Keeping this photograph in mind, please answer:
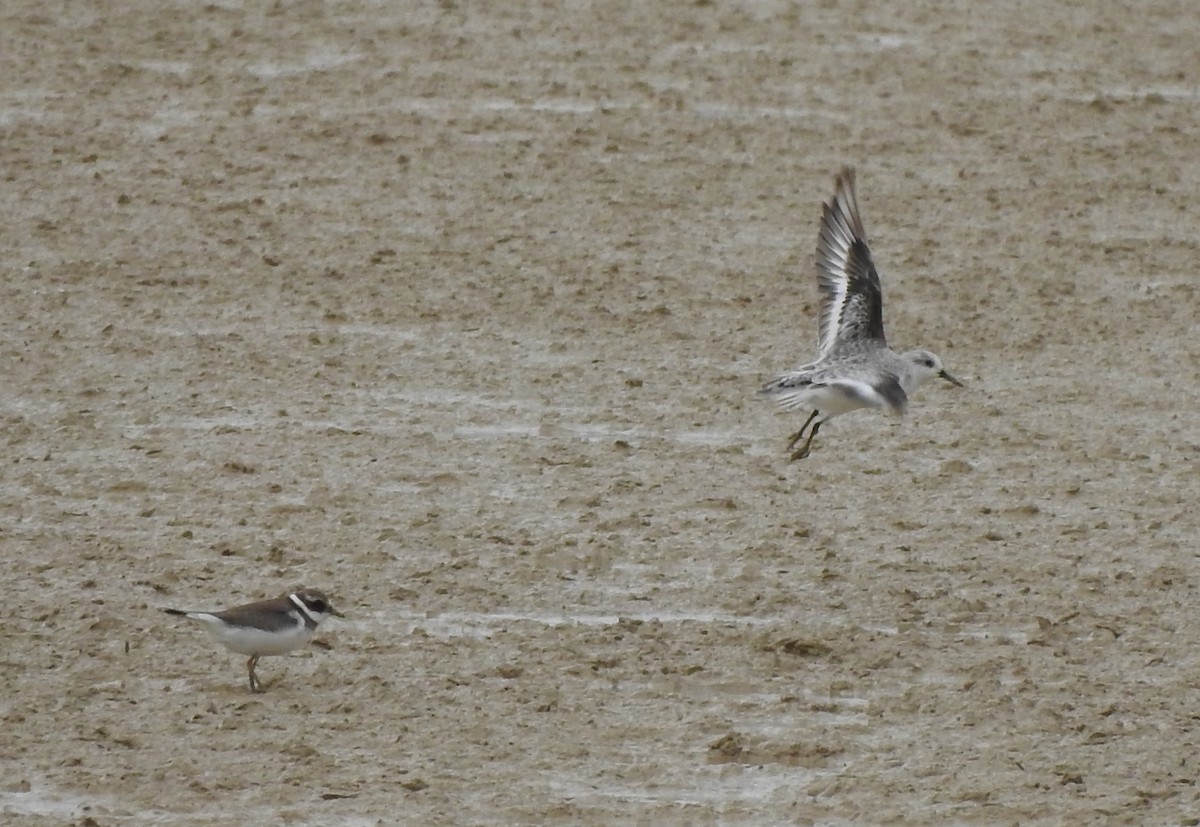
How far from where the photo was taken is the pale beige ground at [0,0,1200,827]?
28.8 ft

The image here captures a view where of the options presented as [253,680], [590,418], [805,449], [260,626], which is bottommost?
[590,418]

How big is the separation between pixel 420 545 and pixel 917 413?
11.8 feet

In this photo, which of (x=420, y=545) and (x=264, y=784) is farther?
(x=420, y=545)

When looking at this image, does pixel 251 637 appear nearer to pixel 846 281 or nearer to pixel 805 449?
pixel 805 449

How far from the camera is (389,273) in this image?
596 inches

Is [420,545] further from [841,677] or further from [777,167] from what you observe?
[777,167]

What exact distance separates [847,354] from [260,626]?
4496 millimetres

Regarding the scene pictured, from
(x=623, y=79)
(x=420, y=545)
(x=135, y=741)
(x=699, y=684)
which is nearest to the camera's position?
(x=135, y=741)

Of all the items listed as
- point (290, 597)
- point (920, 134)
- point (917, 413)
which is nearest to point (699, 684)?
point (290, 597)

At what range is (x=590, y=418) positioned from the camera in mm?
12969

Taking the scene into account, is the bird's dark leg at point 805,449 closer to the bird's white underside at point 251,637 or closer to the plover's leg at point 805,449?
the plover's leg at point 805,449

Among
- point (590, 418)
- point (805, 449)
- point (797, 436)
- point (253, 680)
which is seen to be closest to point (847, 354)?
point (797, 436)

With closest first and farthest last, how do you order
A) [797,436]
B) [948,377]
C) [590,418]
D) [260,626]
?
[260,626] → [797,436] → [948,377] → [590,418]

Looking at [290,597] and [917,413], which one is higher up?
[290,597]
